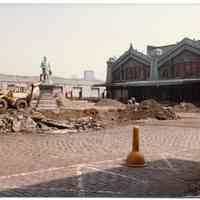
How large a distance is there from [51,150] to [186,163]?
409cm

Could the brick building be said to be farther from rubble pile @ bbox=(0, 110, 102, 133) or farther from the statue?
rubble pile @ bbox=(0, 110, 102, 133)

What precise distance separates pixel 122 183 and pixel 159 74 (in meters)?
40.2

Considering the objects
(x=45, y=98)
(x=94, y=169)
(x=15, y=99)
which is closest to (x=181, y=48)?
(x=45, y=98)

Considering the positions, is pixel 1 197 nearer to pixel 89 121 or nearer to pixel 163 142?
pixel 163 142

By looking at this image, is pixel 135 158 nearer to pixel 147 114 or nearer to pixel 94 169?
pixel 94 169

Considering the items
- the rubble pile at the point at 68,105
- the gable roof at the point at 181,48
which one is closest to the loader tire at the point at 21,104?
the rubble pile at the point at 68,105

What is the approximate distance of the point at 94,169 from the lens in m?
7.62

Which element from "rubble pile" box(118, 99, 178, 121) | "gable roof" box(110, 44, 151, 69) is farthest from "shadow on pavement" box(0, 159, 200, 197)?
"gable roof" box(110, 44, 151, 69)

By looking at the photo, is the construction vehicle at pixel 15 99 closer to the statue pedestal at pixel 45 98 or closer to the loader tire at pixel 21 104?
the loader tire at pixel 21 104

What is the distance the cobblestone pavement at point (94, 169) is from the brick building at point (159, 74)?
28.7m

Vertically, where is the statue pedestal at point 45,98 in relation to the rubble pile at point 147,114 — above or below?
above

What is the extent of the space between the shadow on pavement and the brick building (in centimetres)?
3187

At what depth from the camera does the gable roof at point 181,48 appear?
40.5 m

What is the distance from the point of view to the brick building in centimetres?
4044
